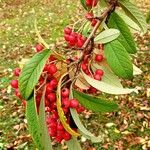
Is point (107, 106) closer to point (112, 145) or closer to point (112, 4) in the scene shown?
point (112, 4)

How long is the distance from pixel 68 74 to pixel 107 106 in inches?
5.5

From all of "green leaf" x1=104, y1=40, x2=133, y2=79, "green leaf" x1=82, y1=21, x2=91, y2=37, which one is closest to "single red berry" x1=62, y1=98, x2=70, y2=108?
"green leaf" x1=104, y1=40, x2=133, y2=79

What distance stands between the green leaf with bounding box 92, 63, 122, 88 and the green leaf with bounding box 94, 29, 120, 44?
8 centimetres

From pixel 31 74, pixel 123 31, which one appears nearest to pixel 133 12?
pixel 123 31

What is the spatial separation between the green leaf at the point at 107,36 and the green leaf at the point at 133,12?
20 cm

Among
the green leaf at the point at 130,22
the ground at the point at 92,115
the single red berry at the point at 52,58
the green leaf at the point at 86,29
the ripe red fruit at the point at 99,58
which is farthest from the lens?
the ground at the point at 92,115

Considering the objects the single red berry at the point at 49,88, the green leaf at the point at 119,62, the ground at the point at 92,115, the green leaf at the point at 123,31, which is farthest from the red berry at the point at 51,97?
the ground at the point at 92,115

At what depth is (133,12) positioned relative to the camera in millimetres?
1230

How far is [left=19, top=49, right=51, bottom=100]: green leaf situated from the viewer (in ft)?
2.79

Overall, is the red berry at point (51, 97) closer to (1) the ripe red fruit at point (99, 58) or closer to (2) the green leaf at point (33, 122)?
(2) the green leaf at point (33, 122)

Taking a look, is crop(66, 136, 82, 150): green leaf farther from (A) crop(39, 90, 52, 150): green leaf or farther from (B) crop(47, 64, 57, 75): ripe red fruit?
(B) crop(47, 64, 57, 75): ripe red fruit

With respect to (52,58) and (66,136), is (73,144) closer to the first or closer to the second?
(66,136)

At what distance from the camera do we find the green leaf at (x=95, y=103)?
36.4 inches

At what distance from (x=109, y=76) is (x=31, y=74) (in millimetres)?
332
